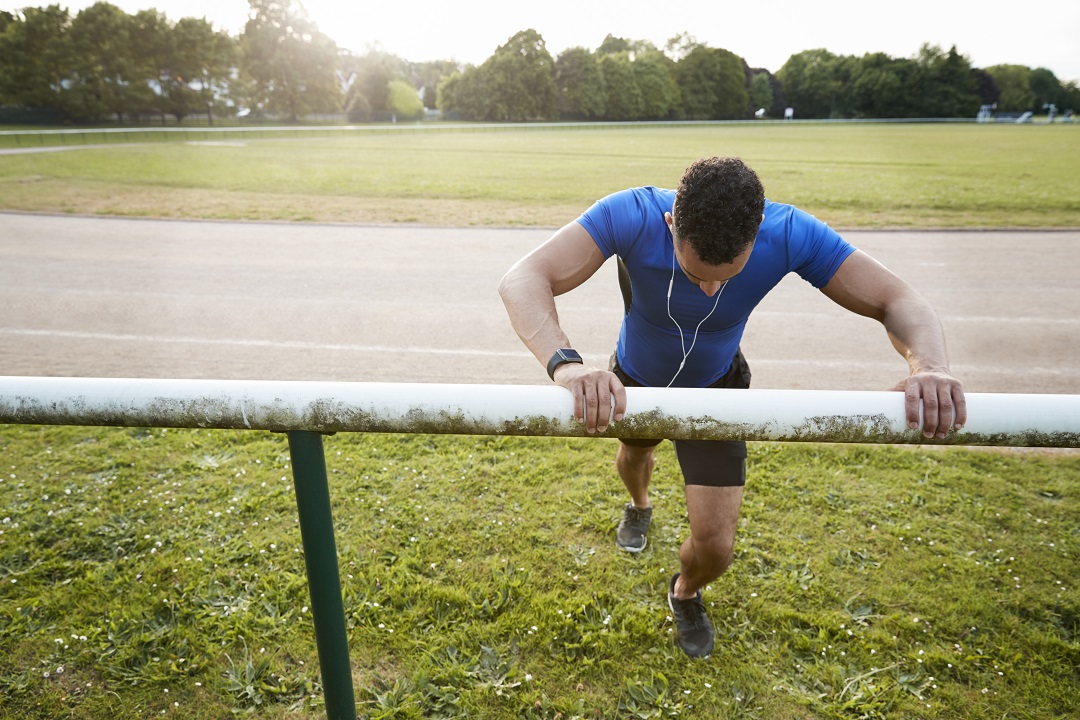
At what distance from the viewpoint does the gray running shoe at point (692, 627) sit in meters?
2.73

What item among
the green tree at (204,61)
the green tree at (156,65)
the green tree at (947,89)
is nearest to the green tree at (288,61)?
the green tree at (204,61)

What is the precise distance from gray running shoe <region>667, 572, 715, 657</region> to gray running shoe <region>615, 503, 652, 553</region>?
1.60 ft

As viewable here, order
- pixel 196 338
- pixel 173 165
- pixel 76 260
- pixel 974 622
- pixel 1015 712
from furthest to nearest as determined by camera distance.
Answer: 1. pixel 173 165
2. pixel 76 260
3. pixel 196 338
4. pixel 974 622
5. pixel 1015 712

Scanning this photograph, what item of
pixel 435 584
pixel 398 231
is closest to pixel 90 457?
pixel 435 584

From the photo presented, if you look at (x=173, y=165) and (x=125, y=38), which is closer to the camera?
(x=173, y=165)

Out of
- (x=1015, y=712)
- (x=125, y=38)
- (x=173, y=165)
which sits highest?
(x=125, y=38)

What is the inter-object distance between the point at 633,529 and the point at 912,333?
172 cm

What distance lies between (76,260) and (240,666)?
858 cm

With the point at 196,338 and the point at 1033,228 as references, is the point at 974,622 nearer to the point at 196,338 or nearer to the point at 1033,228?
the point at 196,338

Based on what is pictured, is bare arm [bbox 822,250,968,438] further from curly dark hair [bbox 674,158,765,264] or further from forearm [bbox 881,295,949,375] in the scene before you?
curly dark hair [bbox 674,158,765,264]

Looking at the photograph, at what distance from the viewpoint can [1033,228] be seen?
1099 centimetres

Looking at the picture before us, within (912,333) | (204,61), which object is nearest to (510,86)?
(204,61)

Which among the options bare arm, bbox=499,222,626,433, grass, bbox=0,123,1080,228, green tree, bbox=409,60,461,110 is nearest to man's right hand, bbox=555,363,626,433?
bare arm, bbox=499,222,626,433

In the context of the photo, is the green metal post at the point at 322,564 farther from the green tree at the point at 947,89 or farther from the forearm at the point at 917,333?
the green tree at the point at 947,89
